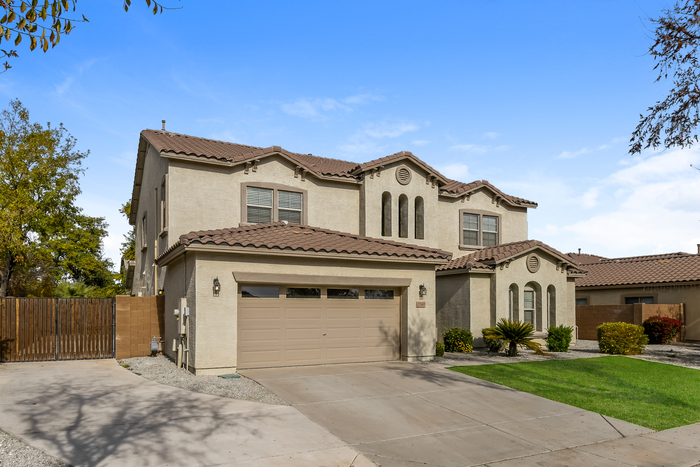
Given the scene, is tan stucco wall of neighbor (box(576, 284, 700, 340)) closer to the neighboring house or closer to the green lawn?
the neighboring house

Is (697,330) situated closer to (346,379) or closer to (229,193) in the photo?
(346,379)

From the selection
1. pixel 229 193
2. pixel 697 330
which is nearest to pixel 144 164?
pixel 229 193

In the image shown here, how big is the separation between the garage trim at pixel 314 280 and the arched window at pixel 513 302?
6.35 metres

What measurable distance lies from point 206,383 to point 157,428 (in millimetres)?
3573

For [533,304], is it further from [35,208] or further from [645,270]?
[35,208]

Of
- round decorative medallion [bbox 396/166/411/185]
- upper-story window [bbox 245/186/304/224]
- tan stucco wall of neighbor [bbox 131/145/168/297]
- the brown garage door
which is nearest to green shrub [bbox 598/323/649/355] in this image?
the brown garage door

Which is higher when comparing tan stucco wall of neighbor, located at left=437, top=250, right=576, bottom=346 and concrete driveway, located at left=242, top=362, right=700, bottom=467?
tan stucco wall of neighbor, located at left=437, top=250, right=576, bottom=346

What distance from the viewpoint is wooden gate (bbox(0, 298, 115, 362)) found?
15.9 m

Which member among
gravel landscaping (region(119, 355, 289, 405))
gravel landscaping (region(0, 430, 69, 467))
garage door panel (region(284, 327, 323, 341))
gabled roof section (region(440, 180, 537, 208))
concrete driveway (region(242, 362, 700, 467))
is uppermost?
gabled roof section (region(440, 180, 537, 208))

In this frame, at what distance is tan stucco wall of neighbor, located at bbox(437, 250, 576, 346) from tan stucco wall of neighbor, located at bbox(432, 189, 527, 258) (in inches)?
74.3

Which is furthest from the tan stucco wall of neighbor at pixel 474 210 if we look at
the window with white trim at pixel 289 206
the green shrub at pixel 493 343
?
the window with white trim at pixel 289 206

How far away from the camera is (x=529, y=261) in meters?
20.7

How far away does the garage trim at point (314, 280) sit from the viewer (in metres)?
13.7

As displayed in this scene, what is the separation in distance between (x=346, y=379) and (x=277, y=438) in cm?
465
